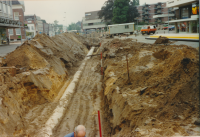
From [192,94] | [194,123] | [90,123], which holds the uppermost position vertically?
[192,94]

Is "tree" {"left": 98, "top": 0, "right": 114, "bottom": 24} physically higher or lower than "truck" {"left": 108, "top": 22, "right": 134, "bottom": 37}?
higher

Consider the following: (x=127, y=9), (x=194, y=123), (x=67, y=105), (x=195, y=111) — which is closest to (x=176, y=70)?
(x=195, y=111)

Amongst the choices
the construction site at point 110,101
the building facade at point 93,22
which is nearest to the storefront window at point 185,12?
the construction site at point 110,101

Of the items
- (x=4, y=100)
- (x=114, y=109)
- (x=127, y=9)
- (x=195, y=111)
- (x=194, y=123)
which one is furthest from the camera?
(x=127, y=9)

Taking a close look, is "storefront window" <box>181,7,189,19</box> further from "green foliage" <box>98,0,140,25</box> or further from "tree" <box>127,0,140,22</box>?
"tree" <box>127,0,140,22</box>

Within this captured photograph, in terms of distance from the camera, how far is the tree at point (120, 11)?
4443 centimetres

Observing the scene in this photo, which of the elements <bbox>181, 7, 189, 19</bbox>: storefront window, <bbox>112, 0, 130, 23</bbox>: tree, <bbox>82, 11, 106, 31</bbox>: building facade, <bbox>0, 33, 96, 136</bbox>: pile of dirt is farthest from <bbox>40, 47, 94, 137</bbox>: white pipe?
<bbox>82, 11, 106, 31</bbox>: building facade

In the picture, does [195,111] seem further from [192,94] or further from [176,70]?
[176,70]

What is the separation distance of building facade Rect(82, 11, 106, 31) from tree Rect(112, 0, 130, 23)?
6.02 metres

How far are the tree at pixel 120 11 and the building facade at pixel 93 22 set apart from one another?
19.8 ft

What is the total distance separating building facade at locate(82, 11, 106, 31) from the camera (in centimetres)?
4960

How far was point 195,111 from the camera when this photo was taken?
5.01 metres

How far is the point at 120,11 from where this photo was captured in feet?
152

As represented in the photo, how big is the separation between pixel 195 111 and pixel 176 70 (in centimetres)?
219
